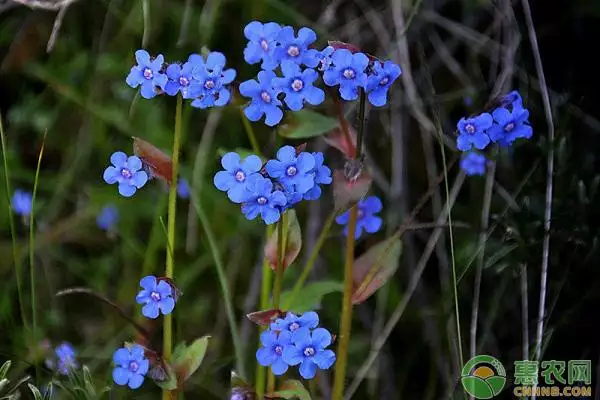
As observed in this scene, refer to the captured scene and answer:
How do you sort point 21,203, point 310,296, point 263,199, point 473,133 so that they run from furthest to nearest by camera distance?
point 21,203 < point 310,296 < point 473,133 < point 263,199

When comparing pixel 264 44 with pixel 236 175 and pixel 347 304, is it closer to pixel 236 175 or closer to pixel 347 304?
pixel 236 175

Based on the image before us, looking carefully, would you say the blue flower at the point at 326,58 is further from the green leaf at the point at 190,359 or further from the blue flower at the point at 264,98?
the green leaf at the point at 190,359

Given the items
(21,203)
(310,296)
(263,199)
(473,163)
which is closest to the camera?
(263,199)

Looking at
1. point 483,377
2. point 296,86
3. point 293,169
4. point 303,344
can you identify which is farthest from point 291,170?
point 483,377

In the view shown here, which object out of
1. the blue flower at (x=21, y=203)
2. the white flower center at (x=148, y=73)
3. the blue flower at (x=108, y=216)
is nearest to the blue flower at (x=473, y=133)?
the white flower center at (x=148, y=73)

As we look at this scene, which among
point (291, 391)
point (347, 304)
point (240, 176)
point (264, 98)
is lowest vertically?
point (291, 391)

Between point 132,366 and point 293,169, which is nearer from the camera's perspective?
point 293,169

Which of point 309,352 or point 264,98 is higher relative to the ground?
point 264,98

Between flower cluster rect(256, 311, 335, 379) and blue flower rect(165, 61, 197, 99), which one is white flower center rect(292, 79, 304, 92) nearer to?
blue flower rect(165, 61, 197, 99)
